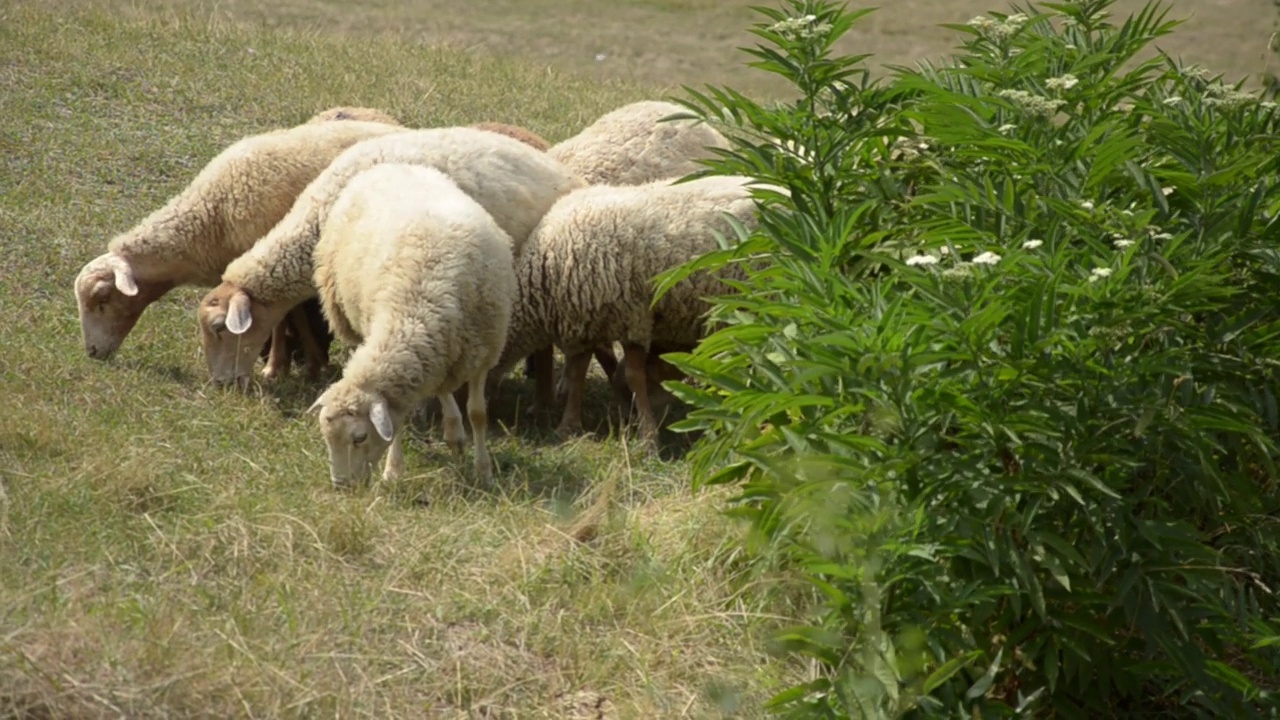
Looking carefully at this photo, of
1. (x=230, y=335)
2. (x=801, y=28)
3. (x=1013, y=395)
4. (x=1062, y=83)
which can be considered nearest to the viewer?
(x=1013, y=395)

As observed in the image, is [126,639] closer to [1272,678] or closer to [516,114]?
[1272,678]

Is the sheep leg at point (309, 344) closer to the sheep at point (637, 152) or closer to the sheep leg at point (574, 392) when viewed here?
the sheep at point (637, 152)

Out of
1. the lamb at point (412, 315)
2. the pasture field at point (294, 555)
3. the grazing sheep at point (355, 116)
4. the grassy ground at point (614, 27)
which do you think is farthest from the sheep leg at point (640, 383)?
the grassy ground at point (614, 27)

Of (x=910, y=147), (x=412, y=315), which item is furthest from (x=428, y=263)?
(x=910, y=147)

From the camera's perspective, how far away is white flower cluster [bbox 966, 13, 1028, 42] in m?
5.39

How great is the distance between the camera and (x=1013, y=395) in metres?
4.53

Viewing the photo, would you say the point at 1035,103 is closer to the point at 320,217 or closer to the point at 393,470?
the point at 393,470

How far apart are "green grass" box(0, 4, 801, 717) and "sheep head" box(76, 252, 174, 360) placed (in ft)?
0.42

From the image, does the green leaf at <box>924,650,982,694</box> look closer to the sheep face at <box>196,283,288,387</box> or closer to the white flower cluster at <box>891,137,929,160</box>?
the white flower cluster at <box>891,137,929,160</box>

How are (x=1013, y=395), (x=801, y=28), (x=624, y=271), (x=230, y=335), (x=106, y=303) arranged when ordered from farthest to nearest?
(x=106, y=303) → (x=230, y=335) → (x=624, y=271) → (x=801, y=28) → (x=1013, y=395)

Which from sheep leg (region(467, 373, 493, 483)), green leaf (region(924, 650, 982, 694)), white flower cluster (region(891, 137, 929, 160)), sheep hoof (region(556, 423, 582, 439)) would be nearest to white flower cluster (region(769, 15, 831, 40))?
white flower cluster (region(891, 137, 929, 160))

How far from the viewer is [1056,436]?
4398mm

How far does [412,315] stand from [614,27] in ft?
50.5

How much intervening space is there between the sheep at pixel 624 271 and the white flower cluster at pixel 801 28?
88.9 inches
